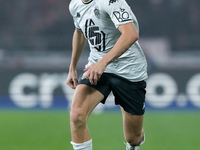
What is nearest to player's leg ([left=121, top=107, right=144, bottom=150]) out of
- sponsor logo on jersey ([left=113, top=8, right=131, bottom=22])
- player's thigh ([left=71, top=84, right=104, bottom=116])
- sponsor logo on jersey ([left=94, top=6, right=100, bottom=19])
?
player's thigh ([left=71, top=84, right=104, bottom=116])

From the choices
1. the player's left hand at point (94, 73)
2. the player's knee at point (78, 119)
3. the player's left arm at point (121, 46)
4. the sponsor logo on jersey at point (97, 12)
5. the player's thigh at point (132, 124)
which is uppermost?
Result: the sponsor logo on jersey at point (97, 12)

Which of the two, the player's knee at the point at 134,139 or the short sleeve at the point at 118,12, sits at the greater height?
the short sleeve at the point at 118,12

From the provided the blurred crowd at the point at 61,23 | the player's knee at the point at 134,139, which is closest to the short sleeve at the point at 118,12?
the player's knee at the point at 134,139

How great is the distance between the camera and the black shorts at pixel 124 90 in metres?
4.43

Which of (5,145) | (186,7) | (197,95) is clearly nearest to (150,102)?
(197,95)

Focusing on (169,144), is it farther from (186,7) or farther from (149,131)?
(186,7)

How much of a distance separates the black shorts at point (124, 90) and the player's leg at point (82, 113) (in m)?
0.09

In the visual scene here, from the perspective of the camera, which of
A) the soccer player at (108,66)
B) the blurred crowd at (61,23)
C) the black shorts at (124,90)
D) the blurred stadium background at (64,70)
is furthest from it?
the blurred crowd at (61,23)

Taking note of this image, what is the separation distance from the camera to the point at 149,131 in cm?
795

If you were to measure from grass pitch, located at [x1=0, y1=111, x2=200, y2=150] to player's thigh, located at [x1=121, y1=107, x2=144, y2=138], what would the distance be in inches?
50.1

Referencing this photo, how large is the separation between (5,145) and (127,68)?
102 inches

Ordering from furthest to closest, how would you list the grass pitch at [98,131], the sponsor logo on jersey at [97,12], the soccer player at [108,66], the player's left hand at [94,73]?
1. the grass pitch at [98,131]
2. the sponsor logo on jersey at [97,12]
3. the soccer player at [108,66]
4. the player's left hand at [94,73]

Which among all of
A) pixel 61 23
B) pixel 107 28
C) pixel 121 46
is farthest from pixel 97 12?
pixel 61 23

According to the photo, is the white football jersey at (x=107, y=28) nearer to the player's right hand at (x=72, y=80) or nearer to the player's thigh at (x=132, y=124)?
the player's right hand at (x=72, y=80)
